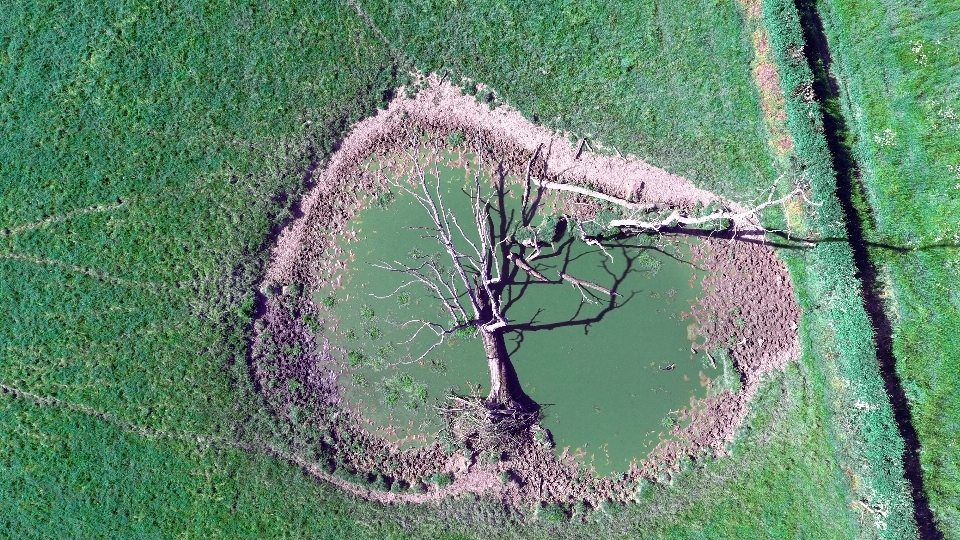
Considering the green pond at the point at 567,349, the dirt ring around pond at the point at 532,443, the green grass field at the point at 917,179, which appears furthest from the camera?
the green pond at the point at 567,349

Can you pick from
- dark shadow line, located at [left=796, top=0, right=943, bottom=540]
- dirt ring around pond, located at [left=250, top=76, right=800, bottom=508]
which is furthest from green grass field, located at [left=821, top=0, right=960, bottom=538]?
dirt ring around pond, located at [left=250, top=76, right=800, bottom=508]

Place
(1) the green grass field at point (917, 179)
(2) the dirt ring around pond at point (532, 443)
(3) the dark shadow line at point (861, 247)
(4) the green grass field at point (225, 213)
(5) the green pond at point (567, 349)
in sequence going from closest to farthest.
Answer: (3) the dark shadow line at point (861, 247) < (1) the green grass field at point (917, 179) < (4) the green grass field at point (225, 213) < (2) the dirt ring around pond at point (532, 443) < (5) the green pond at point (567, 349)

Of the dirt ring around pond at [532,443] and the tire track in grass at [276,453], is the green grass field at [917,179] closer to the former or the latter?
the dirt ring around pond at [532,443]

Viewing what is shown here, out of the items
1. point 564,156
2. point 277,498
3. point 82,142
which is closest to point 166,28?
point 82,142

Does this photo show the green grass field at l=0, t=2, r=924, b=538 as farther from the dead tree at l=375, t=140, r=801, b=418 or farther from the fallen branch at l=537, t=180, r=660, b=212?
the dead tree at l=375, t=140, r=801, b=418

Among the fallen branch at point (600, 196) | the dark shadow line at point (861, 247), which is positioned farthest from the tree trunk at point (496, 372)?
the dark shadow line at point (861, 247)

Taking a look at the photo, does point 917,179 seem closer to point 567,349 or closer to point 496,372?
point 567,349
